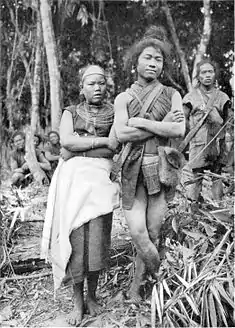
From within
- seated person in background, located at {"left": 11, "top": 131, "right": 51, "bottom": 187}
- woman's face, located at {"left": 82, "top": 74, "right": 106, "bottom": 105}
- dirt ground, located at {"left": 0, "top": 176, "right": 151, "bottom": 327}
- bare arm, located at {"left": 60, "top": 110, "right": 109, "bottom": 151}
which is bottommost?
dirt ground, located at {"left": 0, "top": 176, "right": 151, "bottom": 327}

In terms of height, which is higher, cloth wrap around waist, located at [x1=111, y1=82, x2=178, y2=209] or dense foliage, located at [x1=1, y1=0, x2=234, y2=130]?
dense foliage, located at [x1=1, y1=0, x2=234, y2=130]

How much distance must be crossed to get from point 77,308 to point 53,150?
5.61 m

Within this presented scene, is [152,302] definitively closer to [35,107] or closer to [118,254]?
[118,254]

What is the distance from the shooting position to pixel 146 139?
116 inches

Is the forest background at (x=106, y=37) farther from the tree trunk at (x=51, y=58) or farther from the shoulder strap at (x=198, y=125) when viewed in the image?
the shoulder strap at (x=198, y=125)

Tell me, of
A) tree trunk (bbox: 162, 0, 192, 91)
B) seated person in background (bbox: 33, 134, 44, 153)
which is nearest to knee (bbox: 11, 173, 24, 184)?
seated person in background (bbox: 33, 134, 44, 153)

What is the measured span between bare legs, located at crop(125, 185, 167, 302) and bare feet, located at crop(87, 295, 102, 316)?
29 centimetres

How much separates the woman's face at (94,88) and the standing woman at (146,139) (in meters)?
0.17

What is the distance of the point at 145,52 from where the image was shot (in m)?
2.96

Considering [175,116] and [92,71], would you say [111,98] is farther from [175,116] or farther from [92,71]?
[175,116]

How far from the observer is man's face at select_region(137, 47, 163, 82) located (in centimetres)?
296

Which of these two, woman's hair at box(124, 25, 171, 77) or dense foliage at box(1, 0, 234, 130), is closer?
woman's hair at box(124, 25, 171, 77)

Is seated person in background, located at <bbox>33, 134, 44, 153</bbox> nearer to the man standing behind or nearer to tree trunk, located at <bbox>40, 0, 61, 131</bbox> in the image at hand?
tree trunk, located at <bbox>40, 0, 61, 131</bbox>

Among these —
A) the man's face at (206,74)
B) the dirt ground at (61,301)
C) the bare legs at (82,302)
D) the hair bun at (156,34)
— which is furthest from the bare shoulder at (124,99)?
the man's face at (206,74)
